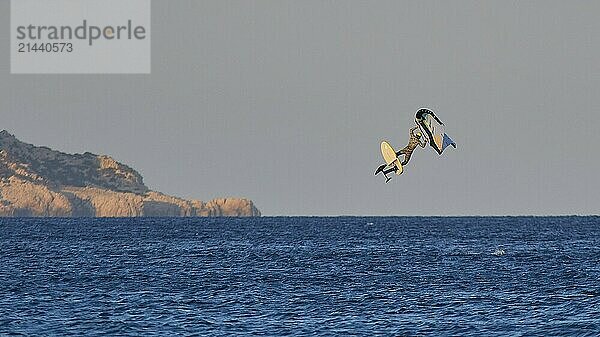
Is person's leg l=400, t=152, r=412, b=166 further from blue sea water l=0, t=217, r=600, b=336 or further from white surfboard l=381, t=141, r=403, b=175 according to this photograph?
blue sea water l=0, t=217, r=600, b=336

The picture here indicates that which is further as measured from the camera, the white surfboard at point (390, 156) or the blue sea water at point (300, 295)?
the blue sea water at point (300, 295)

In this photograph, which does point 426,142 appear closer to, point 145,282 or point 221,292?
point 221,292

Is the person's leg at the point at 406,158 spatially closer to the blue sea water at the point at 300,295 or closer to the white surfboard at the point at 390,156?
the white surfboard at the point at 390,156

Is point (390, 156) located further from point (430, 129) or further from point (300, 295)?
point (300, 295)

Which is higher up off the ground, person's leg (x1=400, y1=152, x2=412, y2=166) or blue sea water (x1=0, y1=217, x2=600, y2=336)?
person's leg (x1=400, y1=152, x2=412, y2=166)

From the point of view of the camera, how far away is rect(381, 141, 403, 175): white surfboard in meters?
43.1

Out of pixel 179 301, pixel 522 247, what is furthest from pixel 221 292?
pixel 522 247

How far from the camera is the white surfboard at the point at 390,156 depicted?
4312cm

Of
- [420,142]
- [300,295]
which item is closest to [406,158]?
[420,142]

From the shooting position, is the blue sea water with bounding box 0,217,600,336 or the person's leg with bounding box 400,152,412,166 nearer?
the person's leg with bounding box 400,152,412,166

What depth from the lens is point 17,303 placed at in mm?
65625

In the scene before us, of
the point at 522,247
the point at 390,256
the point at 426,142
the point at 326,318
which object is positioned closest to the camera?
the point at 426,142

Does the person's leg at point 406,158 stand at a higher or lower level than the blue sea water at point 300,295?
higher

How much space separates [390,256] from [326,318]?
5988 cm
